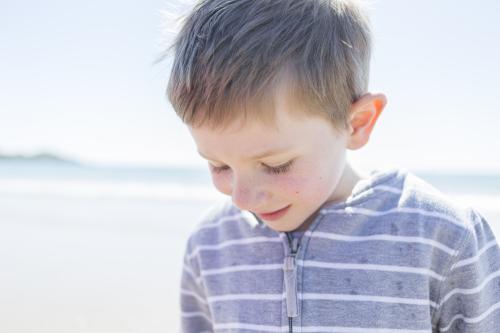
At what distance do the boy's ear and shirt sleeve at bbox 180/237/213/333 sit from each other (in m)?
0.58

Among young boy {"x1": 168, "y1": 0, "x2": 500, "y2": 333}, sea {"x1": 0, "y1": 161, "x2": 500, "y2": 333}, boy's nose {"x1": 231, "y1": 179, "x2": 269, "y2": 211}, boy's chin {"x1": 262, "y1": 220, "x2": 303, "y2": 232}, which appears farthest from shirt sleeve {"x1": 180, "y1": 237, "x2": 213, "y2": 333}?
Result: sea {"x1": 0, "y1": 161, "x2": 500, "y2": 333}

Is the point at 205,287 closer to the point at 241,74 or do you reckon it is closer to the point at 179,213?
the point at 241,74

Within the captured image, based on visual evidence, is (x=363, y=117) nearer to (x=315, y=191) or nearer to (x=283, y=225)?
(x=315, y=191)

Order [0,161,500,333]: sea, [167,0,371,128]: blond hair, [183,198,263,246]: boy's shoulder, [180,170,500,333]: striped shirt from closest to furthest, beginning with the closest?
[167,0,371,128]: blond hair
[180,170,500,333]: striped shirt
[183,198,263,246]: boy's shoulder
[0,161,500,333]: sea

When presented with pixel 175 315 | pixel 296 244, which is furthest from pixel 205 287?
pixel 175 315

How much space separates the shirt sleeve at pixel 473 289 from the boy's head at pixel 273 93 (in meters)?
0.35

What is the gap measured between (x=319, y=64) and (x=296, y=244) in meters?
0.46

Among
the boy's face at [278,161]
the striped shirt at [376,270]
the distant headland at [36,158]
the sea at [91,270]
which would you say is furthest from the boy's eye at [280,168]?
the distant headland at [36,158]

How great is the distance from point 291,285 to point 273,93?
484 millimetres

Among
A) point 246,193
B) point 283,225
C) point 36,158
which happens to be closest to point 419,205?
point 283,225

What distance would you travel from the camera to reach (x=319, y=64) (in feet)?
4.45

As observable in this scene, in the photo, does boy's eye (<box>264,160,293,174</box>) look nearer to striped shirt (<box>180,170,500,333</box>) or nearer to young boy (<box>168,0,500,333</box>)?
young boy (<box>168,0,500,333</box>)

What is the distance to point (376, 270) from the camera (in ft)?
4.76

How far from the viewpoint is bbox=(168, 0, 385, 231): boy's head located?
4.25 ft
